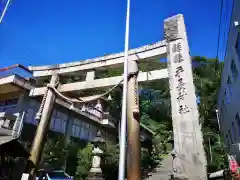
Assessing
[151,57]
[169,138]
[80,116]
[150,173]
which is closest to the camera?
[151,57]

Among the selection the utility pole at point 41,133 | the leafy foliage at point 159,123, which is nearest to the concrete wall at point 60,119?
the leafy foliage at point 159,123

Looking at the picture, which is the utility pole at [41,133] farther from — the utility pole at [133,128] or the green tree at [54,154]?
the green tree at [54,154]

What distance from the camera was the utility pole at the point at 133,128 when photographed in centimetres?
780

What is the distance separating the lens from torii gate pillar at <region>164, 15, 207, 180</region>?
6527 mm

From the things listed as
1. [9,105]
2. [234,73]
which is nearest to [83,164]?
[9,105]

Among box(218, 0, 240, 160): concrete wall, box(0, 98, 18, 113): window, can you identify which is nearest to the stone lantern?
box(0, 98, 18, 113): window

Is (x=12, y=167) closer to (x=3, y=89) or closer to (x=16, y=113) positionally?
(x=16, y=113)

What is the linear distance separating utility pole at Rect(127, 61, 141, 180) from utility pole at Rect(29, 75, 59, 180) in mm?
4603

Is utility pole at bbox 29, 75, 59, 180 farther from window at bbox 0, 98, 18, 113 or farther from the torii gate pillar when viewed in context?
the torii gate pillar

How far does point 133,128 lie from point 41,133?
4889 mm

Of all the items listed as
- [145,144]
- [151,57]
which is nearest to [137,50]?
[151,57]

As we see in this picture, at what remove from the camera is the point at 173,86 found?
8.05 metres

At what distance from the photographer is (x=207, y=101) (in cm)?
2584

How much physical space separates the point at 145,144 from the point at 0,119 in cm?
1631
